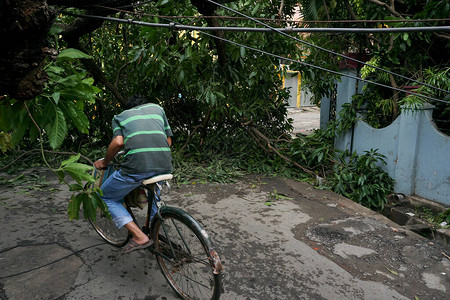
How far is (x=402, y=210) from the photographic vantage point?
5.20 meters

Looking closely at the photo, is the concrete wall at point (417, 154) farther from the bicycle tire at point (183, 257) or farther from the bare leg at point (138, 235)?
the bare leg at point (138, 235)

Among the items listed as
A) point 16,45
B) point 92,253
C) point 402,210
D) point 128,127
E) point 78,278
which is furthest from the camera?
point 402,210

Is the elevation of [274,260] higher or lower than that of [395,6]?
lower

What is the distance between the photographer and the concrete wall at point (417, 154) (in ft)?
16.1

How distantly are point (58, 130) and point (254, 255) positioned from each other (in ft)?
7.70

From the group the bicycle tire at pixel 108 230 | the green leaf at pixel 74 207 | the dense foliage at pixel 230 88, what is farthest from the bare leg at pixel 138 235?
the dense foliage at pixel 230 88

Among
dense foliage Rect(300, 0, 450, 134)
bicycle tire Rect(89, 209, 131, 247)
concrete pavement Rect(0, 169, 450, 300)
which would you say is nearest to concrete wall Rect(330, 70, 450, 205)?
dense foliage Rect(300, 0, 450, 134)

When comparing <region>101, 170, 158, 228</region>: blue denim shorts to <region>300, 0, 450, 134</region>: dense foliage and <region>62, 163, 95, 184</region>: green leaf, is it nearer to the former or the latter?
<region>62, 163, 95, 184</region>: green leaf

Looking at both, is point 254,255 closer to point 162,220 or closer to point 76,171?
point 162,220

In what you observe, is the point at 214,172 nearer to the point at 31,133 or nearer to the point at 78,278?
the point at 78,278

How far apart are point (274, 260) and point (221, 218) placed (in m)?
1.23

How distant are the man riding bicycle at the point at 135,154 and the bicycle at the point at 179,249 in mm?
104

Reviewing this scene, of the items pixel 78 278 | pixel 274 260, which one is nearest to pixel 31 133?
pixel 78 278

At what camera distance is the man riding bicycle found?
110 inches
